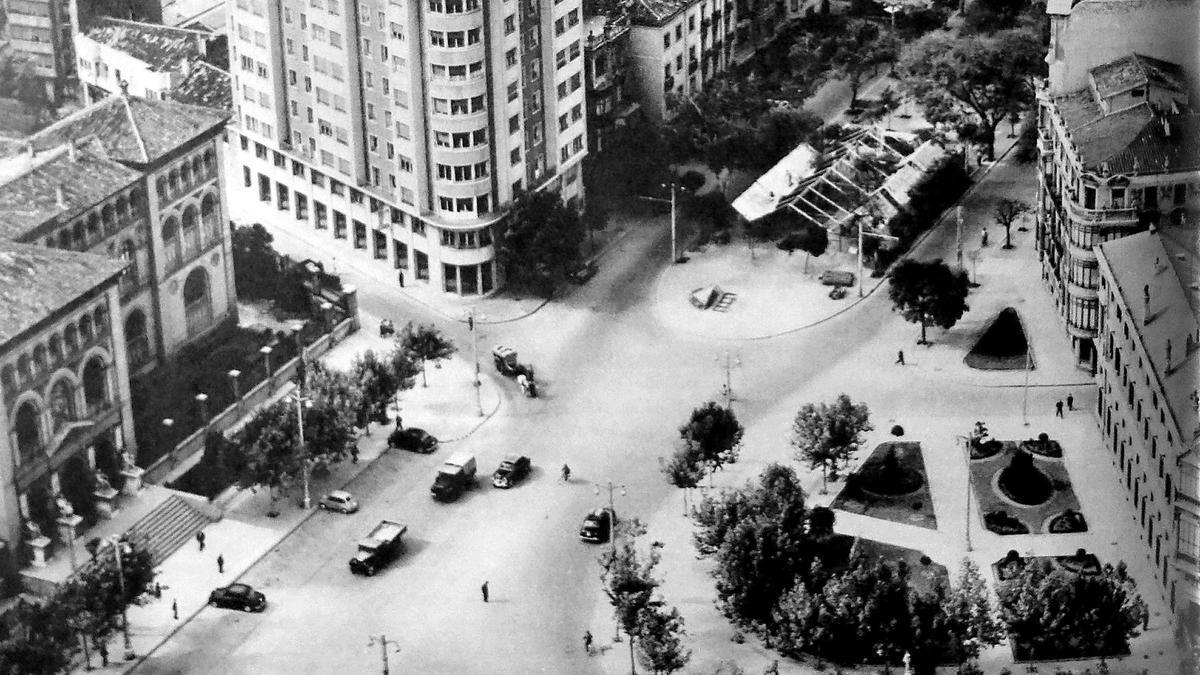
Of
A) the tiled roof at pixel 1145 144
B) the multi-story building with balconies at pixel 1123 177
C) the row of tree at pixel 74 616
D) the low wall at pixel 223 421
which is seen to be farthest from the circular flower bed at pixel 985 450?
the row of tree at pixel 74 616

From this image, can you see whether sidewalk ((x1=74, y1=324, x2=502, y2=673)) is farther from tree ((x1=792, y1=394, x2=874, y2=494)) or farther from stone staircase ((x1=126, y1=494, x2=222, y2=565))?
tree ((x1=792, y1=394, x2=874, y2=494))

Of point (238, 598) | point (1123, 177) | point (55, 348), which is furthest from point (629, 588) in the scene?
point (1123, 177)

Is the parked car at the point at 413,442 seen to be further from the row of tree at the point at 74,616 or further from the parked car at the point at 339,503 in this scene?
the row of tree at the point at 74,616

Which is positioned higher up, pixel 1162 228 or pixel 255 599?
pixel 1162 228

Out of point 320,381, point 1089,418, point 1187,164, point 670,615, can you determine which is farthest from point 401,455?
point 1187,164

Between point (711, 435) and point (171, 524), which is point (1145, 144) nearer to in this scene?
point (711, 435)

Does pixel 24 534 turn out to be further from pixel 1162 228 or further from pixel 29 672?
pixel 1162 228
